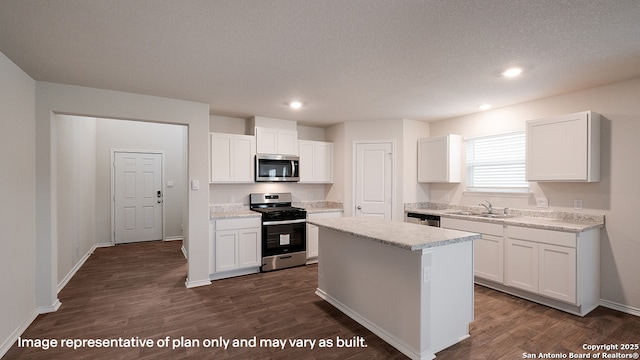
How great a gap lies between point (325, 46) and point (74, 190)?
4598 millimetres

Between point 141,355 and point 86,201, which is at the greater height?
point 86,201

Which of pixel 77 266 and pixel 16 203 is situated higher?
pixel 16 203

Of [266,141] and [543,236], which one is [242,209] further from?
[543,236]

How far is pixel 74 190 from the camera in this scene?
14.6 feet

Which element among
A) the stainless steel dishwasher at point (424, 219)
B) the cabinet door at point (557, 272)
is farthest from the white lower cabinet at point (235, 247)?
the cabinet door at point (557, 272)

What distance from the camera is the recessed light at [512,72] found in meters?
2.70

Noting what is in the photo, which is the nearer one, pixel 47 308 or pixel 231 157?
pixel 47 308

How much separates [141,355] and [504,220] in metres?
3.92

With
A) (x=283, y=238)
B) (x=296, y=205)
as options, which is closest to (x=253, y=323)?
(x=283, y=238)

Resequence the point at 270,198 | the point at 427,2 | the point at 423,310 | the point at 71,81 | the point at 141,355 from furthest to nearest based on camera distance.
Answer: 1. the point at 270,198
2. the point at 71,81
3. the point at 141,355
4. the point at 423,310
5. the point at 427,2

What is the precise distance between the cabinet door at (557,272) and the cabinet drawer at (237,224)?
141 inches

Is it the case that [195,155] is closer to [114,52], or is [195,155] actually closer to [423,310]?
[114,52]

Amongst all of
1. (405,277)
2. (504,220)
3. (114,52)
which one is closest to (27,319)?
(114,52)

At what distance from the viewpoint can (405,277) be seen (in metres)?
2.27
